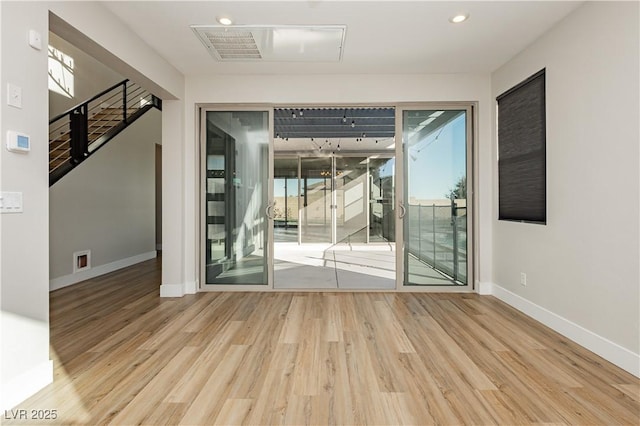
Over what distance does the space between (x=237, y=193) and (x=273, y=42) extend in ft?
5.83

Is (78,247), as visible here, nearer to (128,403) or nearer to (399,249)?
(128,403)

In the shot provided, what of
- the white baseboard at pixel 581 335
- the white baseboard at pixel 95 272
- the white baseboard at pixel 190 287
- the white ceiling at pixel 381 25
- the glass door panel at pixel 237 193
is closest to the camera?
the white baseboard at pixel 581 335

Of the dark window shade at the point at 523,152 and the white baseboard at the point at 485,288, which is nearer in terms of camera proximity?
the dark window shade at the point at 523,152

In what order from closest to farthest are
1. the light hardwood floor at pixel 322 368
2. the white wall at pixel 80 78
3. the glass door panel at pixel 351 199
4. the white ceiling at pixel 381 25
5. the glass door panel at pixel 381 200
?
1. the light hardwood floor at pixel 322 368
2. the white ceiling at pixel 381 25
3. the white wall at pixel 80 78
4. the glass door panel at pixel 381 200
5. the glass door panel at pixel 351 199

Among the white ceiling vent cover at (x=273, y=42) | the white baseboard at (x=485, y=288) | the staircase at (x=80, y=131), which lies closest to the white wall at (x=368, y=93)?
the white baseboard at (x=485, y=288)

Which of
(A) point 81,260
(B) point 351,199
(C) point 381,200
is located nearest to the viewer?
(A) point 81,260

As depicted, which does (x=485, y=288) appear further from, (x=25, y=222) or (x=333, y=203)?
(x=333, y=203)

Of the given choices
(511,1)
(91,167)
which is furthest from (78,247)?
(511,1)

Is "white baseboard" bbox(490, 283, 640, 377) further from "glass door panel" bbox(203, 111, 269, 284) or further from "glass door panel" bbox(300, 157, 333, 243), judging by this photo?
"glass door panel" bbox(300, 157, 333, 243)

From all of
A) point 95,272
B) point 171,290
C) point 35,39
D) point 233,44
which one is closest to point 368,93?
point 233,44

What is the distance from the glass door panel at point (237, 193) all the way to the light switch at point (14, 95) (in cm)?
226

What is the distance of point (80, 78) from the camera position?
5246mm

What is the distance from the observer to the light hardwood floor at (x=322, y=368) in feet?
5.44

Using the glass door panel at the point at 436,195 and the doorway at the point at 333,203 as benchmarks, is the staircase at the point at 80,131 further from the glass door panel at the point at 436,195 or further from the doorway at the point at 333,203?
the glass door panel at the point at 436,195
